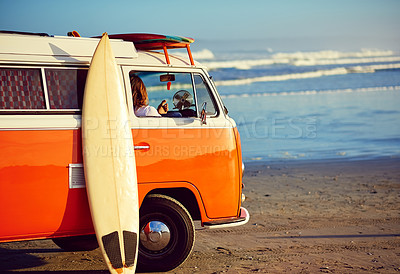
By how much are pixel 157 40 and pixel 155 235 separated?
2257 mm

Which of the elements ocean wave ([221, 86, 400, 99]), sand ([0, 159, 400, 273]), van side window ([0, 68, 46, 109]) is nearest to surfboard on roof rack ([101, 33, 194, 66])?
A: van side window ([0, 68, 46, 109])

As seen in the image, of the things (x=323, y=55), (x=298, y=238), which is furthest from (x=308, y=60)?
(x=298, y=238)

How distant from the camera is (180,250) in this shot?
6520mm

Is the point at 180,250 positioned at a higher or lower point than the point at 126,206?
lower

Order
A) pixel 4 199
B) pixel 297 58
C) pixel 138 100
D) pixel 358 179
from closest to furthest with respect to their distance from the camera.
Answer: pixel 4 199 → pixel 138 100 → pixel 358 179 → pixel 297 58

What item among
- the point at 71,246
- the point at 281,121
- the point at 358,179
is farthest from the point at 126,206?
the point at 281,121

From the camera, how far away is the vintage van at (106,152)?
18.8 ft

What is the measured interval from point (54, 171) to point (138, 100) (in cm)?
129

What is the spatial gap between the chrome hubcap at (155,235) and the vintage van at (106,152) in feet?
0.04

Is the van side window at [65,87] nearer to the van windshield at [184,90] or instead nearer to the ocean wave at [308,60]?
the van windshield at [184,90]

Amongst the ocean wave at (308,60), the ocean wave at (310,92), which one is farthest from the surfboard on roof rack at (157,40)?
the ocean wave at (308,60)

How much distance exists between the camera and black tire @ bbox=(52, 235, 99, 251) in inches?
292

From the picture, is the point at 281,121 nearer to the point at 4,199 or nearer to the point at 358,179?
the point at 358,179

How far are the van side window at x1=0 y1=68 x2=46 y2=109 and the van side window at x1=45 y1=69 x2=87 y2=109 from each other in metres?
0.10
